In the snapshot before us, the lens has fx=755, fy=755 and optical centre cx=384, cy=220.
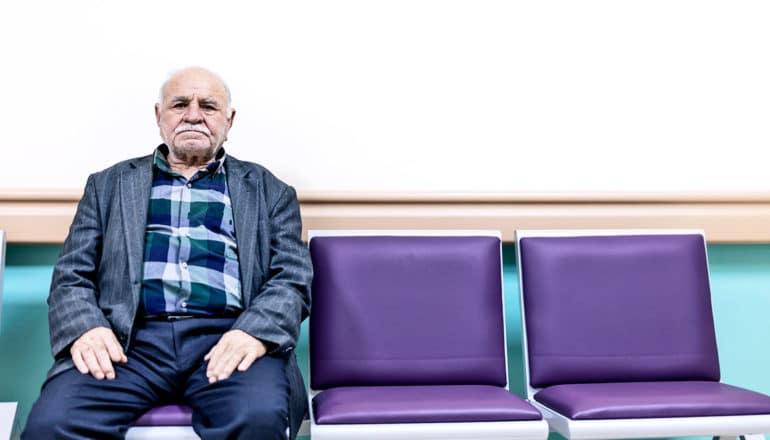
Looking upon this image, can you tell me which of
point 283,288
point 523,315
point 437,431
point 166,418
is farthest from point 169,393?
point 523,315

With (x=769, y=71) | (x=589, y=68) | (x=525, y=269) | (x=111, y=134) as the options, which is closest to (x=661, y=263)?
(x=525, y=269)

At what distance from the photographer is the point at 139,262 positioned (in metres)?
1.87

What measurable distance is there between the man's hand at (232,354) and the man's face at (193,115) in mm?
550

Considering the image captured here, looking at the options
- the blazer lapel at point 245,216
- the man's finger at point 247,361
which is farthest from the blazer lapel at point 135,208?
the man's finger at point 247,361

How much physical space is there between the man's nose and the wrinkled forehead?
25 millimetres

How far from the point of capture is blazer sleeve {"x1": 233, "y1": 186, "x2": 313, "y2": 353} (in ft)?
5.89

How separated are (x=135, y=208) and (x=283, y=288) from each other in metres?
0.44

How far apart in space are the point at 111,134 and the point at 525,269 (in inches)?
Answer: 51.3

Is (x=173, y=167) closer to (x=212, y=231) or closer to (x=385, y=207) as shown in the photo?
(x=212, y=231)

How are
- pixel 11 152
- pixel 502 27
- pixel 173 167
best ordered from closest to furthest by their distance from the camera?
pixel 173 167 → pixel 11 152 → pixel 502 27

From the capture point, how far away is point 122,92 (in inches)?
90.7

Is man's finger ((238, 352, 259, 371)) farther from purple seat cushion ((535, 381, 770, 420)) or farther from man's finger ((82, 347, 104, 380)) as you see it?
purple seat cushion ((535, 381, 770, 420))

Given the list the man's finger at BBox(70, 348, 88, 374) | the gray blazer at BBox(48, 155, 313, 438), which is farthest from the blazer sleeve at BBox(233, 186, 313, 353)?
the man's finger at BBox(70, 348, 88, 374)

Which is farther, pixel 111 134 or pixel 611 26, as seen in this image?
pixel 611 26
